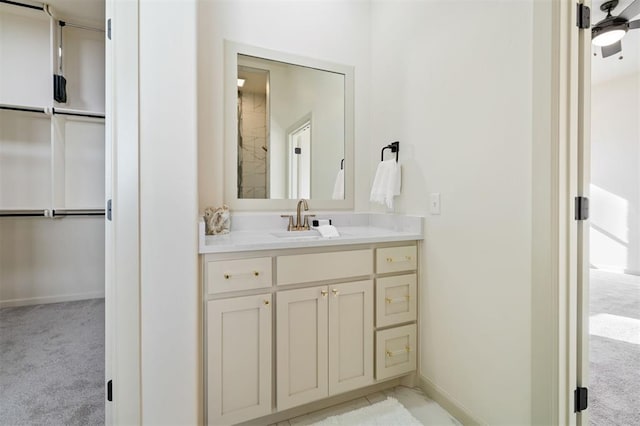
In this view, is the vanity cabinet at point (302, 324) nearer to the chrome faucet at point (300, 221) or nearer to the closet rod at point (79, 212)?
the chrome faucet at point (300, 221)

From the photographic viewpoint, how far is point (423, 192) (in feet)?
5.99

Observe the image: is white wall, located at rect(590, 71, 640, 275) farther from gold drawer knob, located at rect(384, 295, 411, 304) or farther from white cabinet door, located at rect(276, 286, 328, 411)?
white cabinet door, located at rect(276, 286, 328, 411)

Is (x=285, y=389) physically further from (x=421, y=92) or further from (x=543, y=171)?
(x=421, y=92)

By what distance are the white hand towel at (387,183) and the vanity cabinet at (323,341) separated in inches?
23.9

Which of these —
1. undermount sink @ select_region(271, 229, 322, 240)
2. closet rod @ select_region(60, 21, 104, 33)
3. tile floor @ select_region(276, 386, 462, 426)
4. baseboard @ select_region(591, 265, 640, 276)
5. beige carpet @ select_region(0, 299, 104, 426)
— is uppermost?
closet rod @ select_region(60, 21, 104, 33)

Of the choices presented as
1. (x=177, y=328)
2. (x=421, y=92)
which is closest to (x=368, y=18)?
(x=421, y=92)

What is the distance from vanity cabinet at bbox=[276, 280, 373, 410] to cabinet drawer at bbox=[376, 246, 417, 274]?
12 cm

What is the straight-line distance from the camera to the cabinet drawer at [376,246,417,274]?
5.59 ft

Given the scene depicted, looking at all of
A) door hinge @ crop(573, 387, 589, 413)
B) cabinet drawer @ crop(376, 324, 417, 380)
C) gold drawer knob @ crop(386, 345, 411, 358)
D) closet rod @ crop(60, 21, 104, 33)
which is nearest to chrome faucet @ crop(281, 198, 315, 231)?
cabinet drawer @ crop(376, 324, 417, 380)

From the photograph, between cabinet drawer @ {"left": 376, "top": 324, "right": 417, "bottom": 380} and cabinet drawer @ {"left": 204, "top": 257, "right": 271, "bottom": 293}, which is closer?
cabinet drawer @ {"left": 204, "top": 257, "right": 271, "bottom": 293}

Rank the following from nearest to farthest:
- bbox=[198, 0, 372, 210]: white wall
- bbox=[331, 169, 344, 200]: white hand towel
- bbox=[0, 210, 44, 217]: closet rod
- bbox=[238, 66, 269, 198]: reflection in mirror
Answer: bbox=[198, 0, 372, 210]: white wall
bbox=[238, 66, 269, 198]: reflection in mirror
bbox=[331, 169, 344, 200]: white hand towel
bbox=[0, 210, 44, 217]: closet rod

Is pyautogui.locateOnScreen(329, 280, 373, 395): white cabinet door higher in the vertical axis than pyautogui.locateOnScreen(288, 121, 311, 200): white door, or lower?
lower

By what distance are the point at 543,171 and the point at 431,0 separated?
49.5 inches

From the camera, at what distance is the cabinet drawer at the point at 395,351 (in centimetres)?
170
